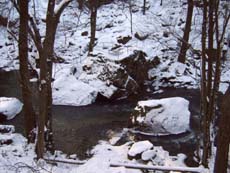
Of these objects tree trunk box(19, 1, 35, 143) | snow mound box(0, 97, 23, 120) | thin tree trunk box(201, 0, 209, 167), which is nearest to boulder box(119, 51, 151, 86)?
snow mound box(0, 97, 23, 120)

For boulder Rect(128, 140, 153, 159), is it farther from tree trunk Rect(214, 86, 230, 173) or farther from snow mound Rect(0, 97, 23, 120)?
snow mound Rect(0, 97, 23, 120)

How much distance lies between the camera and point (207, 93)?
1038cm

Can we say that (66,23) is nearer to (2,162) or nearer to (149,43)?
(149,43)

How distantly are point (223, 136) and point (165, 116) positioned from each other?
7664 mm

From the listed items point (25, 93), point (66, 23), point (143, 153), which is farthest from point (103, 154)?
point (66, 23)

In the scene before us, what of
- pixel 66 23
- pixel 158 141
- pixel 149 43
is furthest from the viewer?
pixel 66 23

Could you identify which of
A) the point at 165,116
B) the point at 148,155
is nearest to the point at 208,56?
the point at 148,155

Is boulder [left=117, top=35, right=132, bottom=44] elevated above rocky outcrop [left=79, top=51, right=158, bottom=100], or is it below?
above

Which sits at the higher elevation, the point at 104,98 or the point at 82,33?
the point at 82,33

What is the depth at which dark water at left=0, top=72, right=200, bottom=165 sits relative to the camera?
13.2 meters

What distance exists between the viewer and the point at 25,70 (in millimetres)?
11297

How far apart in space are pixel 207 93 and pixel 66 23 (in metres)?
21.1

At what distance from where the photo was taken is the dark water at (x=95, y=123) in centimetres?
1319

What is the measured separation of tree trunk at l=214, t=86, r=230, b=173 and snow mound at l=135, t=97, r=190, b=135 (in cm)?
723
